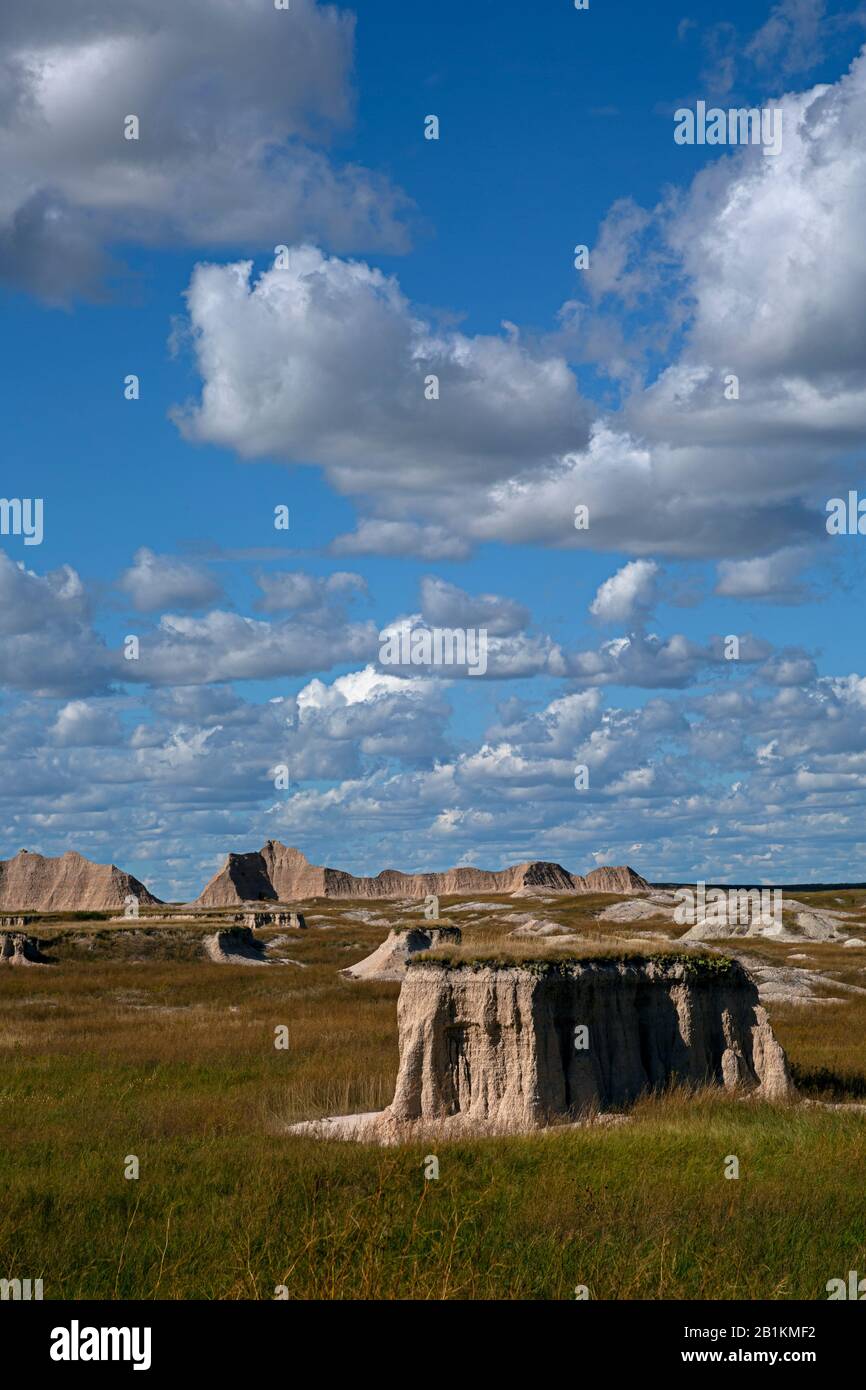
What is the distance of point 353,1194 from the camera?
1237cm

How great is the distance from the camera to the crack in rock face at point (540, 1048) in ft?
59.3

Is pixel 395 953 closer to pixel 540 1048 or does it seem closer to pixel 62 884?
pixel 540 1048

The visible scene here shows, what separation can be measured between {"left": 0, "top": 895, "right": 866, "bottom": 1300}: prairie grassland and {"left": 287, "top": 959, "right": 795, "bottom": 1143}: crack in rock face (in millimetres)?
1084

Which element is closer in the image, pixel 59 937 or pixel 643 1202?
pixel 643 1202

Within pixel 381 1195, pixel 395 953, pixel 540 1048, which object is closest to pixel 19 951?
pixel 395 953

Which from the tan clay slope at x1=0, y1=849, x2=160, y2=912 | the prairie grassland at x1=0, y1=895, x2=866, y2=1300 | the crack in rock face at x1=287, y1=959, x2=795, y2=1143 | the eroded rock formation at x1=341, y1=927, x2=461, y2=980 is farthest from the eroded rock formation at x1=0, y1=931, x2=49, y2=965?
the tan clay slope at x1=0, y1=849, x2=160, y2=912

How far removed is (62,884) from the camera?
193000mm

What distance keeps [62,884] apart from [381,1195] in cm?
19189

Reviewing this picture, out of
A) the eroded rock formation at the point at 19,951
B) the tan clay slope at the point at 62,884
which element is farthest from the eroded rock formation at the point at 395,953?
the tan clay slope at the point at 62,884

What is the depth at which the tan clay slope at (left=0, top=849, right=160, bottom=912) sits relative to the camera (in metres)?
187

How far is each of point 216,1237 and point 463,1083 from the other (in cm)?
809

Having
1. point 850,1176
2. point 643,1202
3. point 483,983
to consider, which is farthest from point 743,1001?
point 643,1202

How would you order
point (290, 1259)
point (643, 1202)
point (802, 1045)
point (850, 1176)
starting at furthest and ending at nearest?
point (802, 1045) → point (850, 1176) → point (643, 1202) → point (290, 1259)
